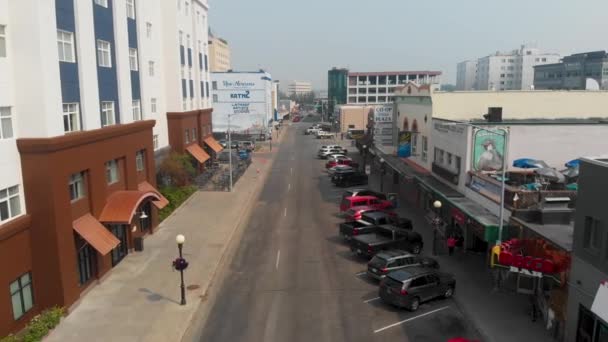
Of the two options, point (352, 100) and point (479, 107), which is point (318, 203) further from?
point (352, 100)

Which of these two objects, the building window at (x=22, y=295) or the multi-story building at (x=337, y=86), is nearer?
the building window at (x=22, y=295)

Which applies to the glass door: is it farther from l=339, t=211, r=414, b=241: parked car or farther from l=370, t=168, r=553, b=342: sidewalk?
l=370, t=168, r=553, b=342: sidewalk

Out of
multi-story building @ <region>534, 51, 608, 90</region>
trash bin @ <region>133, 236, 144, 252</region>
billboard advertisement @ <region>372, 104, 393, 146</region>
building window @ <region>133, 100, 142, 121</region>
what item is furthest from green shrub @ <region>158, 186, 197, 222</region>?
multi-story building @ <region>534, 51, 608, 90</region>

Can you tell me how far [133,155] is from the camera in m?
29.2

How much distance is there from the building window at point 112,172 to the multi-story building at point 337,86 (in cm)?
13557

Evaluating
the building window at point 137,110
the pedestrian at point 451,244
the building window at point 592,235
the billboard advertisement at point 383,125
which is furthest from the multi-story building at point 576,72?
the building window at point 592,235

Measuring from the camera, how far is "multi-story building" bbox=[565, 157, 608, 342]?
14641 millimetres

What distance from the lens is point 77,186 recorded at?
22.5 meters

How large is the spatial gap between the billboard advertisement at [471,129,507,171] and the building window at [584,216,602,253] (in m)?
10.8

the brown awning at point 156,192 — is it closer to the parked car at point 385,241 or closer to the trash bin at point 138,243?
the trash bin at point 138,243

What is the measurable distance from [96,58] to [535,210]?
21.8 m

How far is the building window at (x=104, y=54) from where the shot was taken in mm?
25422

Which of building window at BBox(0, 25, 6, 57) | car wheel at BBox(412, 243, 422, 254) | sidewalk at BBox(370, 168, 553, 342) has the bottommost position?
sidewalk at BBox(370, 168, 553, 342)

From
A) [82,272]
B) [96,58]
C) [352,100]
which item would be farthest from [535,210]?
[352,100]
